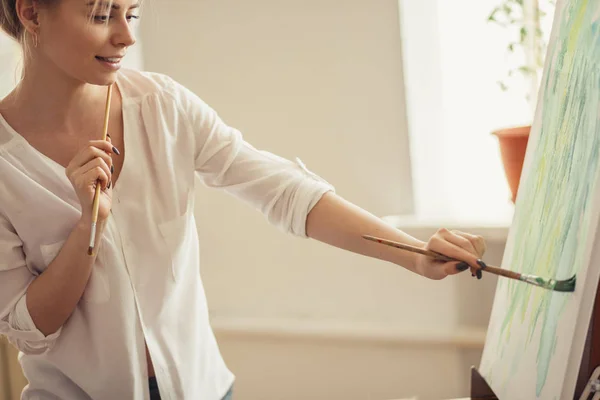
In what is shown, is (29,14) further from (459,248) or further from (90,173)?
(459,248)

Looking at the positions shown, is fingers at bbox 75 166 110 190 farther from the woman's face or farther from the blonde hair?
the blonde hair

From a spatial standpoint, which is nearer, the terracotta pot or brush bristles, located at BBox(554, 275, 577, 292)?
brush bristles, located at BBox(554, 275, 577, 292)

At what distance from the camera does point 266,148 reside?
1.98 metres

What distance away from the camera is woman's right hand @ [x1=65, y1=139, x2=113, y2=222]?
3.61 ft

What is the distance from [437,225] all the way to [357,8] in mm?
584

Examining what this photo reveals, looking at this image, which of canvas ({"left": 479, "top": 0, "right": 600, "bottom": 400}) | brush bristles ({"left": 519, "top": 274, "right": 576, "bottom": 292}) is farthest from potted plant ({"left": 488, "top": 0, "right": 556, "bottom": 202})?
brush bristles ({"left": 519, "top": 274, "right": 576, "bottom": 292})

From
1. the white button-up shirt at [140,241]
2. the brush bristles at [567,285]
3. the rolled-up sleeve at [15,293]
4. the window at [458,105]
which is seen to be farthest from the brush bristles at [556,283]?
the window at [458,105]

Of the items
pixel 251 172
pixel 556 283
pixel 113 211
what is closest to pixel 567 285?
pixel 556 283

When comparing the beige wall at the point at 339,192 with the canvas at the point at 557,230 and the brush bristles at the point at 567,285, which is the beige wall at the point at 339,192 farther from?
the brush bristles at the point at 567,285

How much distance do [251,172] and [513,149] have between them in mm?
681

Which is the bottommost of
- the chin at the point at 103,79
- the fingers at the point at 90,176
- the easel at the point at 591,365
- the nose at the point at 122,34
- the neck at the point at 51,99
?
the easel at the point at 591,365

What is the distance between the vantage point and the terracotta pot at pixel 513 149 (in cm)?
163

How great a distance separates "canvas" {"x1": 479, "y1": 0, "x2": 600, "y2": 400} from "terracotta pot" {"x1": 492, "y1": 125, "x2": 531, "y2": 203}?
448 mm

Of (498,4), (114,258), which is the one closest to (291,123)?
(498,4)
